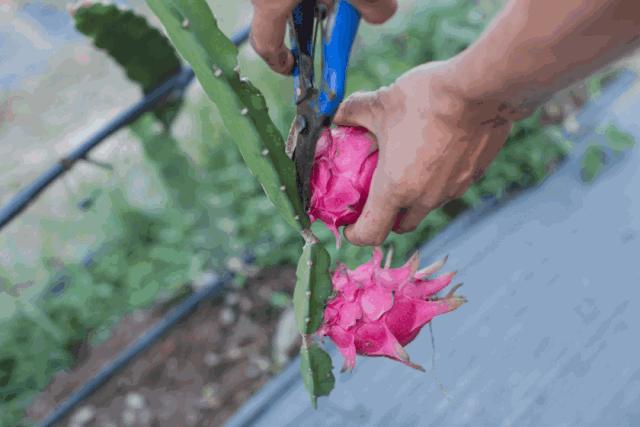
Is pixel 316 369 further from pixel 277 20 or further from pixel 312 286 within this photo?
pixel 277 20

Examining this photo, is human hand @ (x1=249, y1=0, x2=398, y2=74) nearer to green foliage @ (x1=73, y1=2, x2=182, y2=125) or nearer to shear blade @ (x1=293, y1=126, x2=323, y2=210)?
shear blade @ (x1=293, y1=126, x2=323, y2=210)

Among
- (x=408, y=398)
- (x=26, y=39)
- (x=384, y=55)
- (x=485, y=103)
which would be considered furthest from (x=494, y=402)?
(x=26, y=39)

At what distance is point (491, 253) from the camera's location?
1.43 m

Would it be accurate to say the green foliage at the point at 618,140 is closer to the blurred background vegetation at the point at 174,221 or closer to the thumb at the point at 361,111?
the blurred background vegetation at the point at 174,221

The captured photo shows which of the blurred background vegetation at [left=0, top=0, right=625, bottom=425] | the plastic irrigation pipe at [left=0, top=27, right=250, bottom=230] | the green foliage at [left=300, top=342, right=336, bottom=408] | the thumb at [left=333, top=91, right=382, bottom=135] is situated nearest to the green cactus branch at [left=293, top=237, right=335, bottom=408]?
the green foliage at [left=300, top=342, right=336, bottom=408]

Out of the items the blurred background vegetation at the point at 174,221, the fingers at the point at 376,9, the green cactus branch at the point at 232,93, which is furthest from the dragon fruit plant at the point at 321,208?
the blurred background vegetation at the point at 174,221

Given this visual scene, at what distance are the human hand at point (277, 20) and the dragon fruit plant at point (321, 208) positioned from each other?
4 cm

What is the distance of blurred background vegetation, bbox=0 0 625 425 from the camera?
1519 mm

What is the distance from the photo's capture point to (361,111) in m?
0.67

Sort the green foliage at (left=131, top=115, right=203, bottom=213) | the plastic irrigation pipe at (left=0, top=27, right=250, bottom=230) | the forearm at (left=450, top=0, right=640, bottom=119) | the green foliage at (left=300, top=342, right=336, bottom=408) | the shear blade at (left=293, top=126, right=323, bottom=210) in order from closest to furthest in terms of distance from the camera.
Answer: the forearm at (left=450, top=0, right=640, bottom=119), the shear blade at (left=293, top=126, right=323, bottom=210), the green foliage at (left=300, top=342, right=336, bottom=408), the plastic irrigation pipe at (left=0, top=27, right=250, bottom=230), the green foliage at (left=131, top=115, right=203, bottom=213)

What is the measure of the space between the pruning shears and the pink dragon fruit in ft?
0.44

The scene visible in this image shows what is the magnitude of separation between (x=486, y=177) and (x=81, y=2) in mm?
942

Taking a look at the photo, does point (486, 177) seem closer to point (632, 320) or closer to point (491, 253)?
point (491, 253)

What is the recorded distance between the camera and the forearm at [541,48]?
1.70 feet
